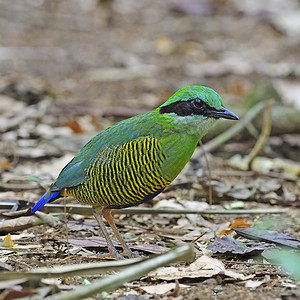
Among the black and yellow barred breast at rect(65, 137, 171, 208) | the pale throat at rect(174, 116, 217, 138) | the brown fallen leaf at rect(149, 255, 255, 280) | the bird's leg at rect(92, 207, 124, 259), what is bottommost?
the brown fallen leaf at rect(149, 255, 255, 280)

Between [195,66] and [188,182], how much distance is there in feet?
17.4

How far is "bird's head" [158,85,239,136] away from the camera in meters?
4.43

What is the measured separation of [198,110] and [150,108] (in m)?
4.39

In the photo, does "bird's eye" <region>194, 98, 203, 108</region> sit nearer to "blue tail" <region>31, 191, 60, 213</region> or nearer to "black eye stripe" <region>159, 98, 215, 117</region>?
"black eye stripe" <region>159, 98, 215, 117</region>

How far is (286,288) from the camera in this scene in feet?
12.2

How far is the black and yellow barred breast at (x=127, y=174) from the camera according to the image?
173 inches

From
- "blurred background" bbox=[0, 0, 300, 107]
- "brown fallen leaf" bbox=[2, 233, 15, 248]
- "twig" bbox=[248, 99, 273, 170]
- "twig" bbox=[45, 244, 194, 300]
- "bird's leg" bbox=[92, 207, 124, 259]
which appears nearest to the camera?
"twig" bbox=[45, 244, 194, 300]

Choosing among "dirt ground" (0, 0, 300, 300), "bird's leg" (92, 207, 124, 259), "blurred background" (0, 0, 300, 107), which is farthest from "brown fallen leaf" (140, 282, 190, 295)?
"blurred background" (0, 0, 300, 107)

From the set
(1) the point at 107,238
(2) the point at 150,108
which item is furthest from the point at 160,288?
(2) the point at 150,108

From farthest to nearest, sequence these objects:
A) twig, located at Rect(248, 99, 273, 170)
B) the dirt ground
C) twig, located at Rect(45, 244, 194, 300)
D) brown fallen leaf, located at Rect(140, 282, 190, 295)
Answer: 1. twig, located at Rect(248, 99, 273, 170)
2. the dirt ground
3. brown fallen leaf, located at Rect(140, 282, 190, 295)
4. twig, located at Rect(45, 244, 194, 300)

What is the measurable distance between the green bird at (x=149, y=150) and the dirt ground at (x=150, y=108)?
415mm

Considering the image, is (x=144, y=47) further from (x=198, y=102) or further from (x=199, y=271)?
(x=199, y=271)

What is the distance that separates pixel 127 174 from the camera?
14.4 ft

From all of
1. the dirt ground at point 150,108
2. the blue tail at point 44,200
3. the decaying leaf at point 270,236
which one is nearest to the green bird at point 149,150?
the blue tail at point 44,200
